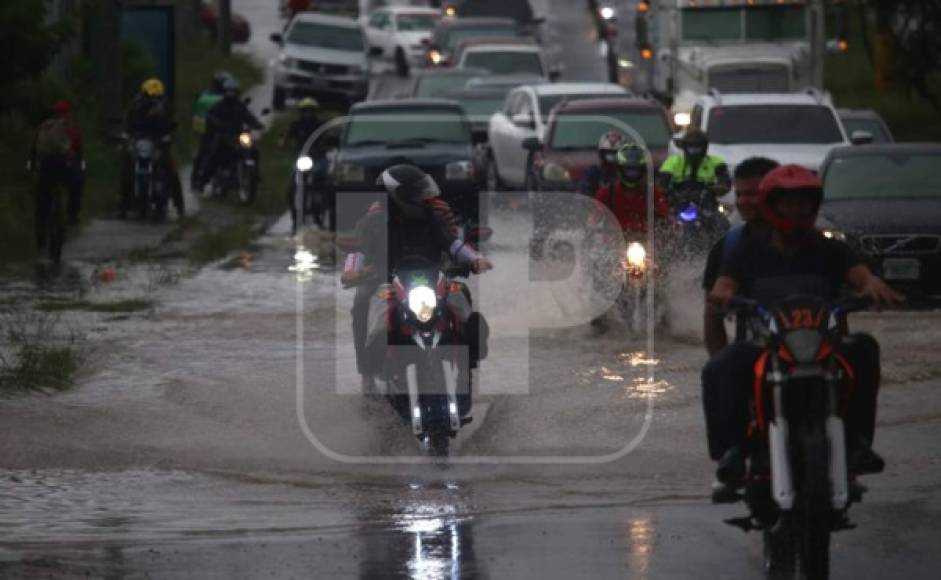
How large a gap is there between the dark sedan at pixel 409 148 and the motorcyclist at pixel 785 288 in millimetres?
17789

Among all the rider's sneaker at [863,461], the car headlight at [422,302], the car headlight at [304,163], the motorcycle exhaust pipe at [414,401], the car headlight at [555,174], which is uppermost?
the car headlight at [422,302]

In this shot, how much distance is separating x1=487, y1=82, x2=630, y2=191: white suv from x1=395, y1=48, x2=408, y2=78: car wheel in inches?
1042

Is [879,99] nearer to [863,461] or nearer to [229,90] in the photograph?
[229,90]

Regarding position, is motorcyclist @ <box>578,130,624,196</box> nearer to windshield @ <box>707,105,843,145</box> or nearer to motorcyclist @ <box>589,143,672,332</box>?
motorcyclist @ <box>589,143,672,332</box>

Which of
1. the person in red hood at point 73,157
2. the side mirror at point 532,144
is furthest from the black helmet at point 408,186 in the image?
the side mirror at point 532,144

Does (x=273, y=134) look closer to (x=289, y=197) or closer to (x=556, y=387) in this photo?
(x=289, y=197)

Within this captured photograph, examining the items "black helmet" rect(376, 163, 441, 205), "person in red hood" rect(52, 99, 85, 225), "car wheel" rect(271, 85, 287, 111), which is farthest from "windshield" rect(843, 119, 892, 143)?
"car wheel" rect(271, 85, 287, 111)

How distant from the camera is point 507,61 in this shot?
4869 centimetres

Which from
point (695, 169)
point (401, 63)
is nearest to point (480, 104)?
point (695, 169)

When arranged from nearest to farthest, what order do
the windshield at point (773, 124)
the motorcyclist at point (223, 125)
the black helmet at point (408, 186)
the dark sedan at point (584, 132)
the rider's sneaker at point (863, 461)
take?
the rider's sneaker at point (863, 461) → the black helmet at point (408, 186) → the windshield at point (773, 124) → the dark sedan at point (584, 132) → the motorcyclist at point (223, 125)

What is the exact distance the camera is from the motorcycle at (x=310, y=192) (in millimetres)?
28406

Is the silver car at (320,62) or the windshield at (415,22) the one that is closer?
the silver car at (320,62)

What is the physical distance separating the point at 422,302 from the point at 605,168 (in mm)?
7397

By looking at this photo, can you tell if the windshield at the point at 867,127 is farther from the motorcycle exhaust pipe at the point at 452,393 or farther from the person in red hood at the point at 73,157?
the motorcycle exhaust pipe at the point at 452,393
